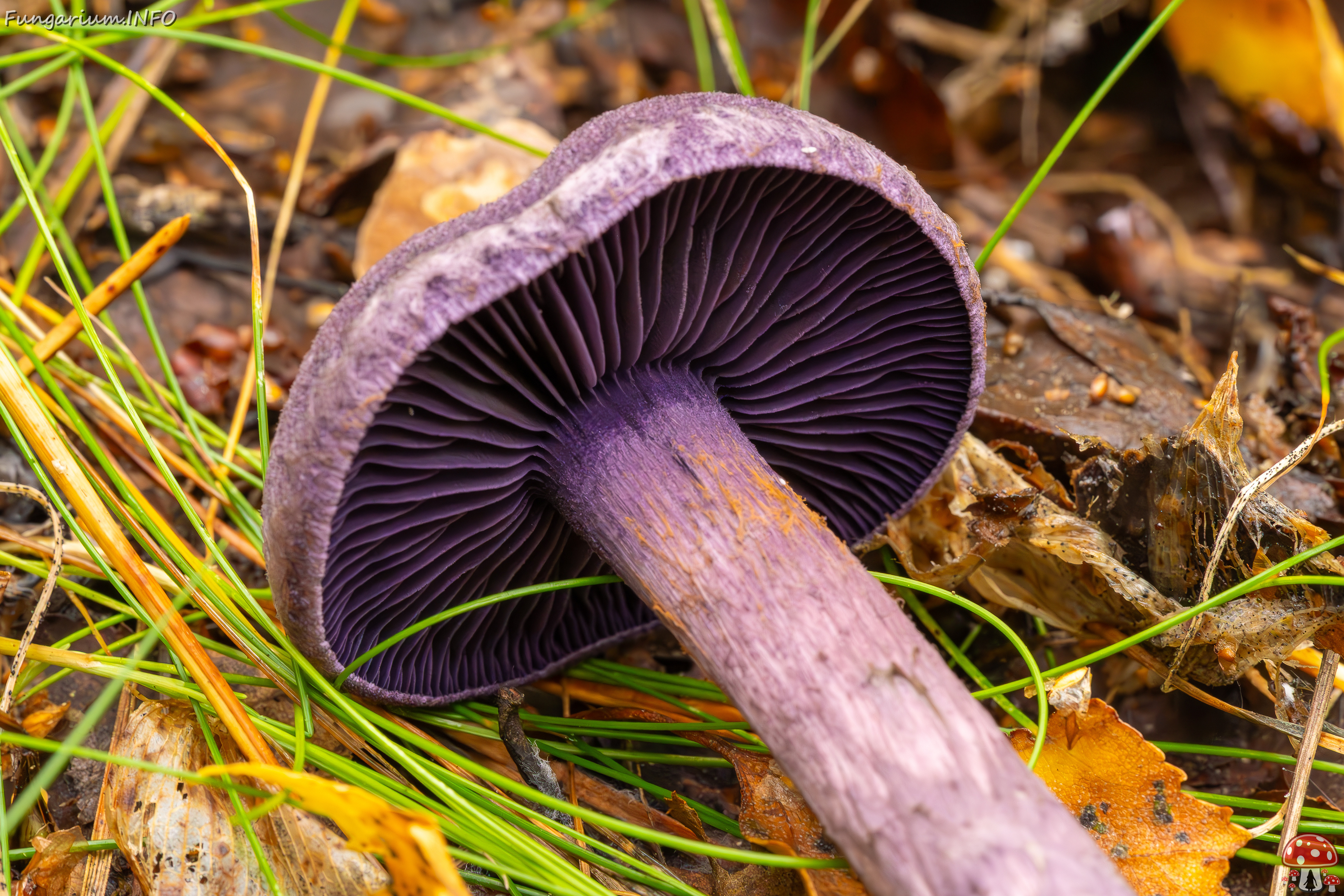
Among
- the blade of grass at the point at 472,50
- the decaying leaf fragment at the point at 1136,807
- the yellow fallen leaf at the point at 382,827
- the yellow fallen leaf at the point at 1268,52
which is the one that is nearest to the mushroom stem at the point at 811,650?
the decaying leaf fragment at the point at 1136,807

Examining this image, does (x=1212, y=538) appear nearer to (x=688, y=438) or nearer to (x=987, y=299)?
(x=987, y=299)

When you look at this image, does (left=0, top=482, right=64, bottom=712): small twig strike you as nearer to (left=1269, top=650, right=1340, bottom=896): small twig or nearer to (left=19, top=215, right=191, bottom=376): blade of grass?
(left=19, top=215, right=191, bottom=376): blade of grass

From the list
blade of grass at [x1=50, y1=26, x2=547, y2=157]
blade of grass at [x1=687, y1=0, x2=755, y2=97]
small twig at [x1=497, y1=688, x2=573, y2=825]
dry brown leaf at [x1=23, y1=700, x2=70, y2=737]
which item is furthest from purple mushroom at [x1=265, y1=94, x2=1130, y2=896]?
blade of grass at [x1=687, y1=0, x2=755, y2=97]

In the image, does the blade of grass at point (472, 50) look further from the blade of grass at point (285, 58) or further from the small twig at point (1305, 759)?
the small twig at point (1305, 759)

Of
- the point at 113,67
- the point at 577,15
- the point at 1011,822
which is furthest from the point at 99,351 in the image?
the point at 577,15

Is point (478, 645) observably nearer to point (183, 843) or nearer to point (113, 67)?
point (183, 843)
